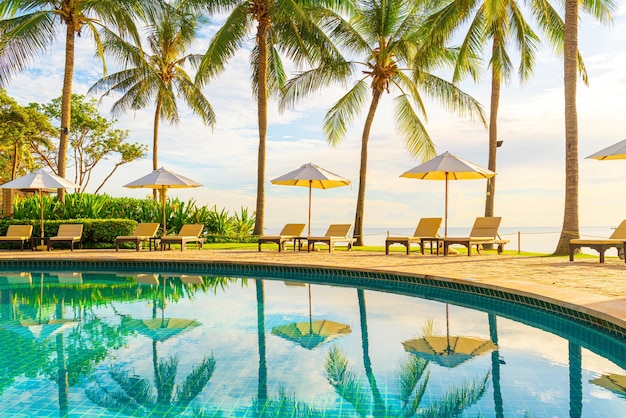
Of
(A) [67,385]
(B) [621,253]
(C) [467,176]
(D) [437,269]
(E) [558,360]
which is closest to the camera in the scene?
(A) [67,385]

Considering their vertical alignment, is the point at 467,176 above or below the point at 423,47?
below

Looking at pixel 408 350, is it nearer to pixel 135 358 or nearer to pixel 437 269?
pixel 135 358

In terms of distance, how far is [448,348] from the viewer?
509cm

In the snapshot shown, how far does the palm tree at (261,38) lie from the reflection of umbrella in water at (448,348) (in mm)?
11739

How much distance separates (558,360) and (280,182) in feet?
36.3

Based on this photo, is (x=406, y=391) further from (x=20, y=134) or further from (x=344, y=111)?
(x=20, y=134)

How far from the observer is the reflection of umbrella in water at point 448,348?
15.5ft

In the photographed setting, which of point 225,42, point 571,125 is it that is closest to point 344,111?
point 225,42

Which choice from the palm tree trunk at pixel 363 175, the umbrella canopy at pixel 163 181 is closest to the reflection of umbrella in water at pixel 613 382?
the umbrella canopy at pixel 163 181

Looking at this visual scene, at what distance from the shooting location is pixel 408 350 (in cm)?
500

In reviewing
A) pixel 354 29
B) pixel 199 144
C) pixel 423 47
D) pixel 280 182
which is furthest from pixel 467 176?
pixel 199 144

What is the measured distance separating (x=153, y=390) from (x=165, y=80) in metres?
20.9

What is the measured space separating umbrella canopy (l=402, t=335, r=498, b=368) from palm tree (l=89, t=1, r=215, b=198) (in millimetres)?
18197

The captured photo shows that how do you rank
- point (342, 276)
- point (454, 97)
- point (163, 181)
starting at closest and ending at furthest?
point (342, 276) → point (163, 181) → point (454, 97)
